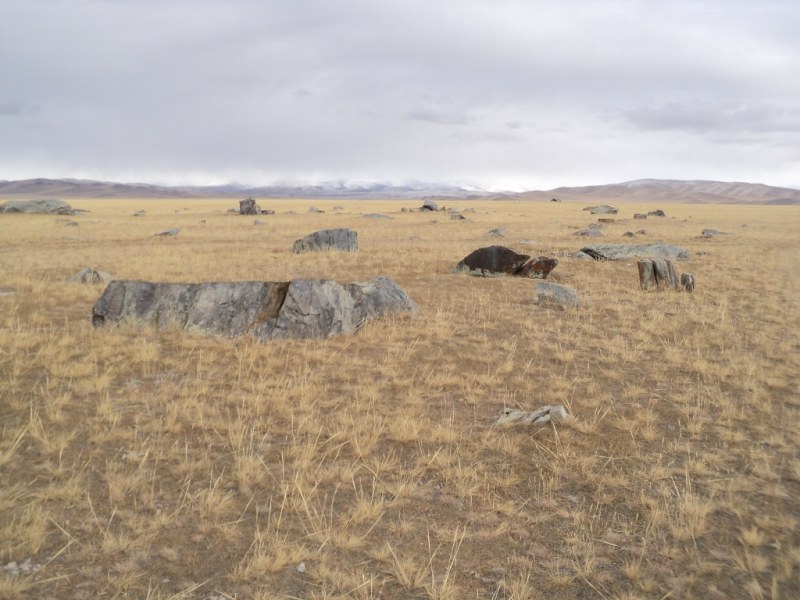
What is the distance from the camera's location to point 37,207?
4988 cm

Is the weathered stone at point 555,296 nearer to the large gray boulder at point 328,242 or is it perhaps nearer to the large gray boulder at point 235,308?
the large gray boulder at point 235,308

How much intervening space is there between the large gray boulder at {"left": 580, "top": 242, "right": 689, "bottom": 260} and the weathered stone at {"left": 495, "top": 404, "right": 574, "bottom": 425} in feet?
53.7

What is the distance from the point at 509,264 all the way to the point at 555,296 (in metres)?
4.41

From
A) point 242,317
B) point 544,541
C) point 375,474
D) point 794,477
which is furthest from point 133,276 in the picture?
point 794,477

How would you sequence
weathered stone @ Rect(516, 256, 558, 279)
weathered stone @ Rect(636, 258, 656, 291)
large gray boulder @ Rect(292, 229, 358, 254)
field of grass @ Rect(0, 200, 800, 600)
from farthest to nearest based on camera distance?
1. large gray boulder @ Rect(292, 229, 358, 254)
2. weathered stone @ Rect(516, 256, 558, 279)
3. weathered stone @ Rect(636, 258, 656, 291)
4. field of grass @ Rect(0, 200, 800, 600)

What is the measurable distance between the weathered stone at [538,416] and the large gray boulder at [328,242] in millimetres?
16995

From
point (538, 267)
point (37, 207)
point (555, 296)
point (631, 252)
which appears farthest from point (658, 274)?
point (37, 207)

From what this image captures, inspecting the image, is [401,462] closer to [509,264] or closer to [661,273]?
[509,264]

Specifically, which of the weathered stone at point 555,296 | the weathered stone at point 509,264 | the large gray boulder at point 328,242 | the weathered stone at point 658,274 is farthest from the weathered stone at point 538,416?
the large gray boulder at point 328,242

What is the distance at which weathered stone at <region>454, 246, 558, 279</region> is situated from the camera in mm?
17328

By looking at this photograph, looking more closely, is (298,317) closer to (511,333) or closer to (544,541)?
(511,333)

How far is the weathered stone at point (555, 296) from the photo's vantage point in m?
13.0

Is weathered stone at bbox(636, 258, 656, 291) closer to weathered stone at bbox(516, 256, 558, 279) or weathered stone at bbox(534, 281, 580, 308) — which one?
weathered stone at bbox(516, 256, 558, 279)

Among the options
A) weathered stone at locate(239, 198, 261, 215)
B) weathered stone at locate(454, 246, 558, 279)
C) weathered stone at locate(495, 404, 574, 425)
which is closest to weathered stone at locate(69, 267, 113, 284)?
weathered stone at locate(454, 246, 558, 279)
